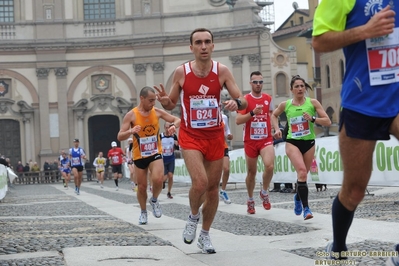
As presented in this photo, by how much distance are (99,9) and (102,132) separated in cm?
752

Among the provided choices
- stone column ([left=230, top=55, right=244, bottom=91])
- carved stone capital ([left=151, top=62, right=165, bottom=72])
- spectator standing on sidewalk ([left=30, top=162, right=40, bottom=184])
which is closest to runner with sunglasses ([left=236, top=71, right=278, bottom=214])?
spectator standing on sidewalk ([left=30, top=162, right=40, bottom=184])

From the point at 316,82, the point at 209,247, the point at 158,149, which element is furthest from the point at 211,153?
the point at 316,82

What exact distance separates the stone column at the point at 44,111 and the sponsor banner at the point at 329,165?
26.4 m

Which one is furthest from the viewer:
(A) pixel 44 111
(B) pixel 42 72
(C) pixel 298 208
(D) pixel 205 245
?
(B) pixel 42 72

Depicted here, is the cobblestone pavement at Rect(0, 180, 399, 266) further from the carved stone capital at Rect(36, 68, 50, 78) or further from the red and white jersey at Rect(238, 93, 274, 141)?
the carved stone capital at Rect(36, 68, 50, 78)

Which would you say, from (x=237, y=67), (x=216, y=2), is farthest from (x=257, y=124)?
(x=216, y=2)

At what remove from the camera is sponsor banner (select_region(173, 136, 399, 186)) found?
1474cm

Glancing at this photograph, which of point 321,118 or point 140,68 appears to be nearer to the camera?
point 321,118

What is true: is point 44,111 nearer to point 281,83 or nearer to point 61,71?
point 61,71

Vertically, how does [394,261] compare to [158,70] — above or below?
below

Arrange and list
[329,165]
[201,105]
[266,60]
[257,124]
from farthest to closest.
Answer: [266,60], [329,165], [257,124], [201,105]

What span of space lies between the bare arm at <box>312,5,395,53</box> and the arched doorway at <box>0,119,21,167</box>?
47.5 metres

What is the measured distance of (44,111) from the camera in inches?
2007

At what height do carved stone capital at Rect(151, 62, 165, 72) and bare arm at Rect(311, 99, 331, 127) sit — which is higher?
carved stone capital at Rect(151, 62, 165, 72)
